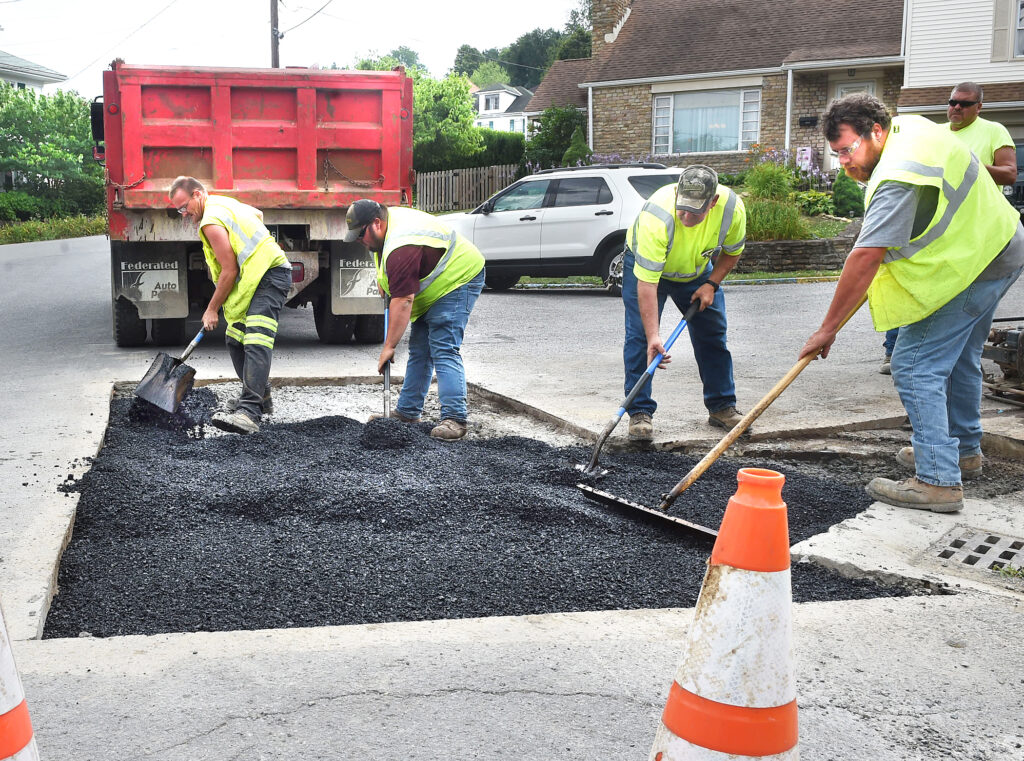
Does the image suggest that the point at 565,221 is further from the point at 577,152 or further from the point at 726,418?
the point at 577,152

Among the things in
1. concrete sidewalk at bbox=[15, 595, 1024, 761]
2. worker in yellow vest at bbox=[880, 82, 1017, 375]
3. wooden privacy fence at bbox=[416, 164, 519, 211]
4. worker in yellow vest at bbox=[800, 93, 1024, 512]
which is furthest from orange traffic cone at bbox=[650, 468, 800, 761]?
wooden privacy fence at bbox=[416, 164, 519, 211]

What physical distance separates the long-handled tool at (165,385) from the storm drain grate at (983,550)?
4.56 meters

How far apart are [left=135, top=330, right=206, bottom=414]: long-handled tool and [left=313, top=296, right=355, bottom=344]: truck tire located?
332cm

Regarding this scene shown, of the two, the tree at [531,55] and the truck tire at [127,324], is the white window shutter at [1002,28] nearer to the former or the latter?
the truck tire at [127,324]

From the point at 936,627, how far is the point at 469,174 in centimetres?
3124

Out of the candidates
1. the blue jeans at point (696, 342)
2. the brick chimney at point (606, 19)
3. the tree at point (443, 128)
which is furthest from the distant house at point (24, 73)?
the blue jeans at point (696, 342)

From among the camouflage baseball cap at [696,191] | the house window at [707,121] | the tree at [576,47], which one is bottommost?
the camouflage baseball cap at [696,191]

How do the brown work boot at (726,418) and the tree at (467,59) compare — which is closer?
the brown work boot at (726,418)

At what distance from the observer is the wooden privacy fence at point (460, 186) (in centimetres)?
3300

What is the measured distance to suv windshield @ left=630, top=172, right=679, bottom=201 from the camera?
14008mm

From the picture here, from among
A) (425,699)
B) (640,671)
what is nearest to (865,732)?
(640,671)

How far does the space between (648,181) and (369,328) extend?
18.8 ft

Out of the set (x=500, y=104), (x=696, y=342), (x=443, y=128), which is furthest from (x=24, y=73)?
(x=696, y=342)

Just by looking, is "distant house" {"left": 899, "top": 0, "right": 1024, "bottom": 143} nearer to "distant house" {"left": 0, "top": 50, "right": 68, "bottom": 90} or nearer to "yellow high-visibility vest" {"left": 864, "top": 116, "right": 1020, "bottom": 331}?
"yellow high-visibility vest" {"left": 864, "top": 116, "right": 1020, "bottom": 331}
